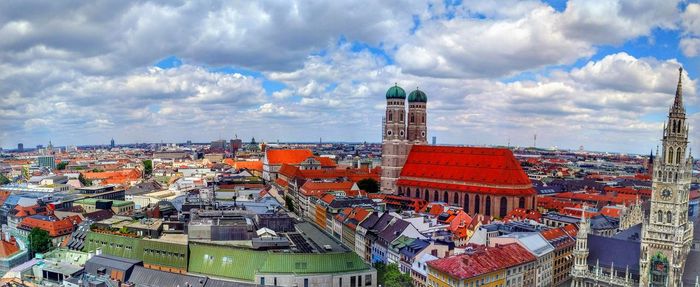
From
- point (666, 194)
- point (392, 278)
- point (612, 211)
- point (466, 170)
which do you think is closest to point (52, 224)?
point (392, 278)

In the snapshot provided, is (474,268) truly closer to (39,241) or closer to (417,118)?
(39,241)

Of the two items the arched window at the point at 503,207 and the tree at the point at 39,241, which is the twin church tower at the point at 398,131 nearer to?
the arched window at the point at 503,207

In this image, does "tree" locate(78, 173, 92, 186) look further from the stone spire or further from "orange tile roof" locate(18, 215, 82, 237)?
the stone spire

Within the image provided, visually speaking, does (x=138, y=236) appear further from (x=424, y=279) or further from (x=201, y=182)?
(x=201, y=182)

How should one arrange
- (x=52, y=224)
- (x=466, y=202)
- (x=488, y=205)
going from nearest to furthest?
(x=52, y=224), (x=488, y=205), (x=466, y=202)

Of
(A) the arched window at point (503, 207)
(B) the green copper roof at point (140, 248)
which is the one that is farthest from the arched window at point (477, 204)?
(B) the green copper roof at point (140, 248)

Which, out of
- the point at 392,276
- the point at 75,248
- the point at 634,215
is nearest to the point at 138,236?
the point at 75,248

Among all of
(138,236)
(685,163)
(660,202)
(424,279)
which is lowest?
(424,279)
